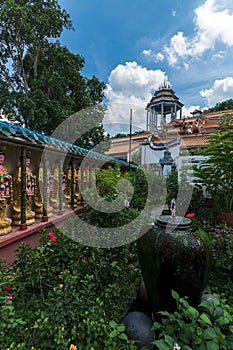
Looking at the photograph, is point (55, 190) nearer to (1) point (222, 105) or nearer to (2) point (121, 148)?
(2) point (121, 148)

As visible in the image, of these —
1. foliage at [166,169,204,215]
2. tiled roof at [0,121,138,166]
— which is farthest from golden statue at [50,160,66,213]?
foliage at [166,169,204,215]

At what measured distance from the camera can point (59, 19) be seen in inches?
334

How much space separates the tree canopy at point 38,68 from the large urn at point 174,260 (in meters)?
7.22

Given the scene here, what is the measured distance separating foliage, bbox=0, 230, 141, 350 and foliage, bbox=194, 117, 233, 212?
3332mm

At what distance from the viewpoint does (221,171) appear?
495 centimetres

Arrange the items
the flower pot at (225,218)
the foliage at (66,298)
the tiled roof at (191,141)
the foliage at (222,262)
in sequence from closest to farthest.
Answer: the foliage at (66,298) → the foliage at (222,262) → the flower pot at (225,218) → the tiled roof at (191,141)

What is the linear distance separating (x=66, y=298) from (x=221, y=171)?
15.2 feet

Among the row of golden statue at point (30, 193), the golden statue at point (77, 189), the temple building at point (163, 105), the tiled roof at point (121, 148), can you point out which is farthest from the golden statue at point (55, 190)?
the temple building at point (163, 105)

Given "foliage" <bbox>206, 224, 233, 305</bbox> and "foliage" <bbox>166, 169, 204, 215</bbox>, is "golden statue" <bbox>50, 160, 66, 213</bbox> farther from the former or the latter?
"foliage" <bbox>206, 224, 233, 305</bbox>

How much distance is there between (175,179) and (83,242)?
4.85m

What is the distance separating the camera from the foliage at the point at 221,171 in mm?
4520

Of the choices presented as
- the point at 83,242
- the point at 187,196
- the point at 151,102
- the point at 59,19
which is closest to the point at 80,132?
the point at 59,19

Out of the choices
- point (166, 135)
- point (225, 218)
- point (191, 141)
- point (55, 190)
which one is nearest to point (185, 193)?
point (225, 218)

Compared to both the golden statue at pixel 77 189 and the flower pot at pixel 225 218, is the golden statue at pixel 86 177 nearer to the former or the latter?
the golden statue at pixel 77 189
